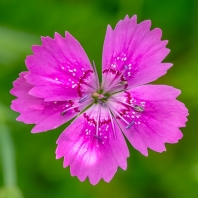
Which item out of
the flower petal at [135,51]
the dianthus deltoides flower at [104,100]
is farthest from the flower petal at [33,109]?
the flower petal at [135,51]

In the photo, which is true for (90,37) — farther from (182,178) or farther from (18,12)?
(182,178)

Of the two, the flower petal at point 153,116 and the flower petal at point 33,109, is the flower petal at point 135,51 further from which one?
the flower petal at point 33,109

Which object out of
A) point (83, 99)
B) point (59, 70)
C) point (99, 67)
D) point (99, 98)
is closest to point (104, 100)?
point (99, 98)

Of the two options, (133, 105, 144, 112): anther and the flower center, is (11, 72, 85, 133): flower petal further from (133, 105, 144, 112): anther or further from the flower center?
(133, 105, 144, 112): anther

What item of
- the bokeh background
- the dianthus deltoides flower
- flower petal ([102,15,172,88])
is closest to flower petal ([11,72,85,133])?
the dianthus deltoides flower

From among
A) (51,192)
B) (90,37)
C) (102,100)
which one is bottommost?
(102,100)

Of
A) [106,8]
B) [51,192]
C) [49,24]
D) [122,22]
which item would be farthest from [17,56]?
[122,22]
